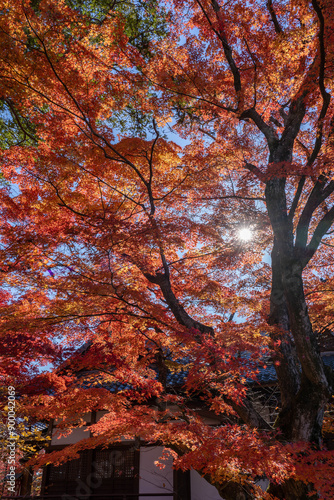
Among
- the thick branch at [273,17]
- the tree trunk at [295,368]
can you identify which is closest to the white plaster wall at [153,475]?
the tree trunk at [295,368]

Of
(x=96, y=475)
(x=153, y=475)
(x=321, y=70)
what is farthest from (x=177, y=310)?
(x=96, y=475)

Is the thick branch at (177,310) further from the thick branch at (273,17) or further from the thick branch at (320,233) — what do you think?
the thick branch at (273,17)

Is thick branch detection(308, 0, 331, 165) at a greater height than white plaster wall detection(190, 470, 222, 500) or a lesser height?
greater

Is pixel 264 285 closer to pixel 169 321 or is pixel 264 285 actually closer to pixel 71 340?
pixel 169 321

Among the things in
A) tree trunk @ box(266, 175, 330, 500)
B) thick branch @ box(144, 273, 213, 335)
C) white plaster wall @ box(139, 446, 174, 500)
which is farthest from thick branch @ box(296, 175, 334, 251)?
white plaster wall @ box(139, 446, 174, 500)

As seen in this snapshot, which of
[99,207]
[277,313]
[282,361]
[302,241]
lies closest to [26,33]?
[99,207]

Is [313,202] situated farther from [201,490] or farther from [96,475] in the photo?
→ [96,475]

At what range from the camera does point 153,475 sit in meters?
9.02

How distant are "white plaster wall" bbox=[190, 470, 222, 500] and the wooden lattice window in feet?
5.31

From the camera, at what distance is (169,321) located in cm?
675

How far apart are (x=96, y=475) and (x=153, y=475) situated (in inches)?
68.2

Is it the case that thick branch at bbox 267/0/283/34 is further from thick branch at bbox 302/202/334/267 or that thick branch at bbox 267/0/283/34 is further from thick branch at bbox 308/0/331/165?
thick branch at bbox 302/202/334/267

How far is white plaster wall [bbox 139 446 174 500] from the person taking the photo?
880cm

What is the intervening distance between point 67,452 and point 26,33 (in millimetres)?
12458
